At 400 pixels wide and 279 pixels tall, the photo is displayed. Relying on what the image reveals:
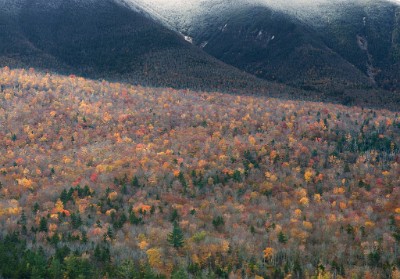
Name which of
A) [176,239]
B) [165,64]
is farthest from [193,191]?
[165,64]

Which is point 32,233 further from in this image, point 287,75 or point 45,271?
point 287,75

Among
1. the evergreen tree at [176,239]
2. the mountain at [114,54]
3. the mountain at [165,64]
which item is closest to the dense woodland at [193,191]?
the evergreen tree at [176,239]

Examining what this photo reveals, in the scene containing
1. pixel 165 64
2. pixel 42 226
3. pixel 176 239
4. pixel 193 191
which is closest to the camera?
pixel 176 239

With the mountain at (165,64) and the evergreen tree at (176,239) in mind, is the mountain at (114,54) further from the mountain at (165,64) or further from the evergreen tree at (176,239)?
the evergreen tree at (176,239)

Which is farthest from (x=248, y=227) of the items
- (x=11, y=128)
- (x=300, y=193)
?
(x=11, y=128)

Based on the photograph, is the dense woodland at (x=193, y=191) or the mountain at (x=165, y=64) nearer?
→ the dense woodland at (x=193, y=191)

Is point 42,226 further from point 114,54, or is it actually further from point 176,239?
point 114,54
